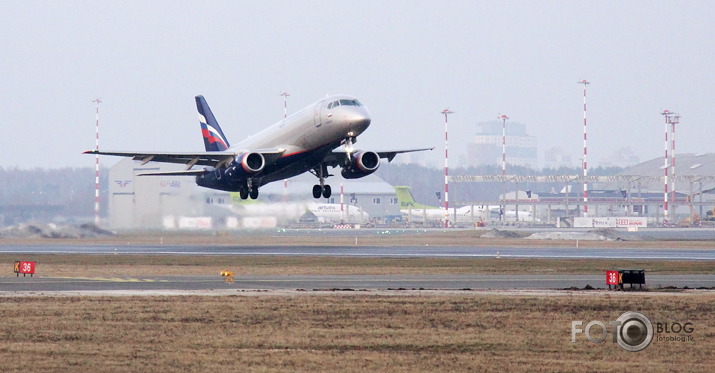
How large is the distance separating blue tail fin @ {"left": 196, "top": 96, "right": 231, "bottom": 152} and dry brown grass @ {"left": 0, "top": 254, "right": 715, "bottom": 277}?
434 inches

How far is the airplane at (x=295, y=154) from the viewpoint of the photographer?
52.1 m

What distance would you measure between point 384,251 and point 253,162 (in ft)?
55.0

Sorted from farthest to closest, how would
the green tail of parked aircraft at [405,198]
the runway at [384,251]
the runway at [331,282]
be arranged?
the green tail of parked aircraft at [405,198], the runway at [384,251], the runway at [331,282]

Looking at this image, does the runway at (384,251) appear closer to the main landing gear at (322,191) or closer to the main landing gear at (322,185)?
the main landing gear at (322,191)

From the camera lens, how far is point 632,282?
39.2m

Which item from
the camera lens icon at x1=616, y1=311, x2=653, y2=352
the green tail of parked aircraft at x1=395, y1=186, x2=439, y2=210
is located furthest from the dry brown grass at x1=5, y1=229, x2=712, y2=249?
the green tail of parked aircraft at x1=395, y1=186, x2=439, y2=210

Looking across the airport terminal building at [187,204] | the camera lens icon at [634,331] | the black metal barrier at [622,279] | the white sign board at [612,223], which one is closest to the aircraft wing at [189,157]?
the airport terminal building at [187,204]

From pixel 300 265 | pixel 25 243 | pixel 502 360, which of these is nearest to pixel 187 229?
pixel 25 243

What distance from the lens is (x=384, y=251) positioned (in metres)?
69.9

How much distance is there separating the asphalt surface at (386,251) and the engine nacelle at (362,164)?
344 inches

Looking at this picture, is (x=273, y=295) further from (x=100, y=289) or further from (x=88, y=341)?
(x=88, y=341)

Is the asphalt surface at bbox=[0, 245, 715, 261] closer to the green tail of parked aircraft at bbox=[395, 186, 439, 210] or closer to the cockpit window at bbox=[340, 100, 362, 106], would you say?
the cockpit window at bbox=[340, 100, 362, 106]

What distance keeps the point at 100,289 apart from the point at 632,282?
19.8 meters

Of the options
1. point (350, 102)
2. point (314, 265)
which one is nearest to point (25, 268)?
point (314, 265)
